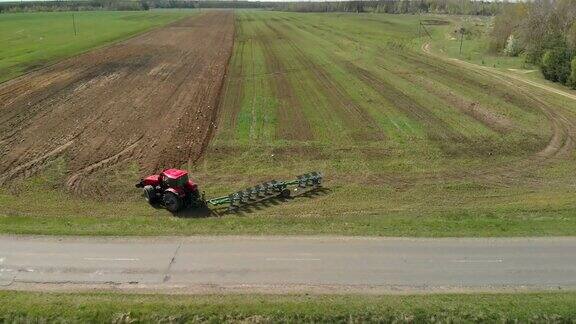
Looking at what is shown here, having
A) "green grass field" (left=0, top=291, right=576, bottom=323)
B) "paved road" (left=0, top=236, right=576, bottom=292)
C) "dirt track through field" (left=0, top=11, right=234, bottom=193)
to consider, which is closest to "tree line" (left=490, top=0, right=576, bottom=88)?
"dirt track through field" (left=0, top=11, right=234, bottom=193)

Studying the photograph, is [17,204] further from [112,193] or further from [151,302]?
[151,302]

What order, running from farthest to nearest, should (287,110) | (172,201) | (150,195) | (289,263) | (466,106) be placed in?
1. (466,106)
2. (287,110)
3. (150,195)
4. (172,201)
5. (289,263)

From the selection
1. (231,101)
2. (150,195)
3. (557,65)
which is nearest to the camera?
(150,195)

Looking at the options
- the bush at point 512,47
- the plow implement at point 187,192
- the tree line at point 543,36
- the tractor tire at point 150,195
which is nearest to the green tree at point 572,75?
the tree line at point 543,36

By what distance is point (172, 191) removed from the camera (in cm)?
2770

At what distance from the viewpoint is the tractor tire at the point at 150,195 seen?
28.7 m

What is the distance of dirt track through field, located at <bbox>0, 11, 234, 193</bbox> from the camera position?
35.4 metres

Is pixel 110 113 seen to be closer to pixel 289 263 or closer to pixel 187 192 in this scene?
pixel 187 192

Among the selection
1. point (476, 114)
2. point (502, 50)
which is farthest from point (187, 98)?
point (502, 50)

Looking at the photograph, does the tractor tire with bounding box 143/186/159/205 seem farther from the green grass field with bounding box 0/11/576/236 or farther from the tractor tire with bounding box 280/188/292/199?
the tractor tire with bounding box 280/188/292/199

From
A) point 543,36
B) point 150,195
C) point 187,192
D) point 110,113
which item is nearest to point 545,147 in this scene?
point 187,192

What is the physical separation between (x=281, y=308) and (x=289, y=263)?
11.9ft

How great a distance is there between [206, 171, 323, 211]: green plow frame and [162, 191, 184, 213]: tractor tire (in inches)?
65.3

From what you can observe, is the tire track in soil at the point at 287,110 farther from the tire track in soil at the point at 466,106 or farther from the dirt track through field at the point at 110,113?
the tire track in soil at the point at 466,106
